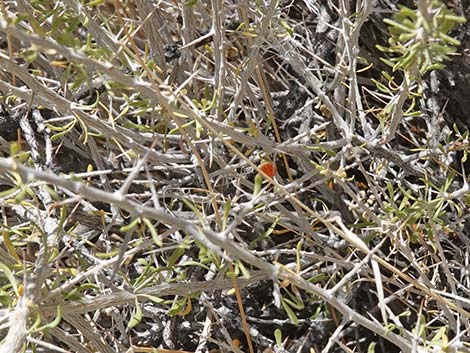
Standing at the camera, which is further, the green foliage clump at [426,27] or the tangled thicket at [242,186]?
the tangled thicket at [242,186]

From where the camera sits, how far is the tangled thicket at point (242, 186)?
89 centimetres

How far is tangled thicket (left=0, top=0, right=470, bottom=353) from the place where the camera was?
2.92 feet

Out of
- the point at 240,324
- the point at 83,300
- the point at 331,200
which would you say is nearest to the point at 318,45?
the point at 331,200

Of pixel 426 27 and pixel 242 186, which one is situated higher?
pixel 426 27

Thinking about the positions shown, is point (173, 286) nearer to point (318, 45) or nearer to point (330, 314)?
point (330, 314)

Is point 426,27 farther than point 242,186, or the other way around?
point 242,186

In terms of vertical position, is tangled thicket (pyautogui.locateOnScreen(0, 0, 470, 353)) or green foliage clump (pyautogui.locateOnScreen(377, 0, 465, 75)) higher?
green foliage clump (pyautogui.locateOnScreen(377, 0, 465, 75))

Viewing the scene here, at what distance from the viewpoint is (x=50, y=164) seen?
111cm

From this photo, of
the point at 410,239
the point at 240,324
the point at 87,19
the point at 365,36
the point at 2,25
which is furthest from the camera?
the point at 365,36

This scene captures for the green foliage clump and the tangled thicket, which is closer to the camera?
the green foliage clump

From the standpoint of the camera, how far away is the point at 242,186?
4.02 feet

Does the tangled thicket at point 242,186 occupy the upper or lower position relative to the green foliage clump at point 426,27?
lower

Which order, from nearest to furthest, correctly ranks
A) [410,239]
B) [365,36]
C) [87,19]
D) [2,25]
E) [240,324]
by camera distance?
1. [2,25]
2. [87,19]
3. [410,239]
4. [240,324]
5. [365,36]

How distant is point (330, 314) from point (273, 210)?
8.0 inches
